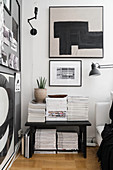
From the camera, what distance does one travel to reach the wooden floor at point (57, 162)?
2129 mm

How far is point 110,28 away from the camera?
2.90 meters

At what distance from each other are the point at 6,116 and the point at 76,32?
176cm

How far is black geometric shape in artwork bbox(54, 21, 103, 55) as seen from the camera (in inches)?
114

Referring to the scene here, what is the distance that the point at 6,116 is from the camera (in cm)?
206

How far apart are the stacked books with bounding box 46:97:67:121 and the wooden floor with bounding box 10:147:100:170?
1.72 ft

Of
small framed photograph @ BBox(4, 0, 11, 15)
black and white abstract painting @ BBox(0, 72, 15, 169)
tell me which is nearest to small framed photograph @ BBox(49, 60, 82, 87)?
black and white abstract painting @ BBox(0, 72, 15, 169)

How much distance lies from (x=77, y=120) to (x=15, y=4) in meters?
1.90

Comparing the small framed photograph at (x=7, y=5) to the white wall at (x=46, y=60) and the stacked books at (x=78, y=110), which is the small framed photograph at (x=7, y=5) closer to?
the white wall at (x=46, y=60)

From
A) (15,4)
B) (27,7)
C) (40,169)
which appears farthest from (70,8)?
(40,169)

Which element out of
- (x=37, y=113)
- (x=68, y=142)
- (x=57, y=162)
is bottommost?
(x=57, y=162)

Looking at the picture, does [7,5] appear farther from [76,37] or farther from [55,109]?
[55,109]

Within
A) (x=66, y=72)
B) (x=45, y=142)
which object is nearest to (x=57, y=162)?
(x=45, y=142)

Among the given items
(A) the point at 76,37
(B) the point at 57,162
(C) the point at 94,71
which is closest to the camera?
(B) the point at 57,162

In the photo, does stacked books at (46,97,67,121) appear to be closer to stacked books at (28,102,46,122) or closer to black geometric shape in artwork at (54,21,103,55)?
stacked books at (28,102,46,122)
